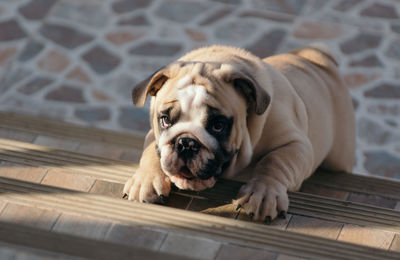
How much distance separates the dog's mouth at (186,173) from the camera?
2422 mm

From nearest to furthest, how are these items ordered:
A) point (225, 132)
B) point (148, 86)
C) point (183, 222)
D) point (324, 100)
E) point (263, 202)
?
point (183, 222)
point (263, 202)
point (225, 132)
point (148, 86)
point (324, 100)

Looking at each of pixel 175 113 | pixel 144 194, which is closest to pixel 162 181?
pixel 144 194

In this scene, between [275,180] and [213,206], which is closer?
[213,206]

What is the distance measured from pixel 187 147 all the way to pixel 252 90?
34cm

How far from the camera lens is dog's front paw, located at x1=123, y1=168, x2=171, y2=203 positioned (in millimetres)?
2439

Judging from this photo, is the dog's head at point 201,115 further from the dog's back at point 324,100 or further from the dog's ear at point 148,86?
the dog's back at point 324,100

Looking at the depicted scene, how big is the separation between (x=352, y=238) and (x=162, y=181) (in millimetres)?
734

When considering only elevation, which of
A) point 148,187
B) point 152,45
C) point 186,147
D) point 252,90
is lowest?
point 152,45

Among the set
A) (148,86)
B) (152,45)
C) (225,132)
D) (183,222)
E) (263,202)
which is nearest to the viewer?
(183,222)

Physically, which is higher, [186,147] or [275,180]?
[186,147]

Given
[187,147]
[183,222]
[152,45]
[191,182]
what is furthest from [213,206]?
[152,45]

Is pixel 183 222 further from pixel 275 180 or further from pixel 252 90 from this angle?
pixel 252 90

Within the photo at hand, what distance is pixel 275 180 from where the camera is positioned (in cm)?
250

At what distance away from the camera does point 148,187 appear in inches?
96.7
